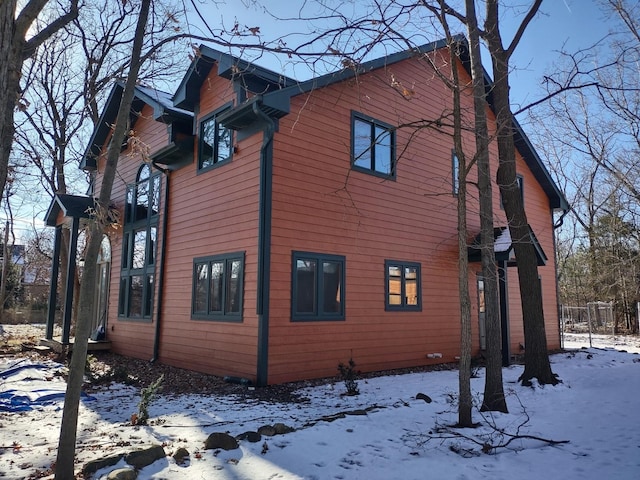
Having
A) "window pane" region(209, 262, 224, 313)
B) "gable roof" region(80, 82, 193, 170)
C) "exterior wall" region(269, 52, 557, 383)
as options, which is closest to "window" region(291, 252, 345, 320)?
"exterior wall" region(269, 52, 557, 383)

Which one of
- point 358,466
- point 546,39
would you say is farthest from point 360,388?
point 546,39

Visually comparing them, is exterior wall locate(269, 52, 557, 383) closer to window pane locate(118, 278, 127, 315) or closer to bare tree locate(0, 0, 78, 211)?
bare tree locate(0, 0, 78, 211)

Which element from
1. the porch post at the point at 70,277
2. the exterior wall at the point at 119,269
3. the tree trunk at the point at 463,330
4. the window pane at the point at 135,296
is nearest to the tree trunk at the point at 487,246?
the tree trunk at the point at 463,330

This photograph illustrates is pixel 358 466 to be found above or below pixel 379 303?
below

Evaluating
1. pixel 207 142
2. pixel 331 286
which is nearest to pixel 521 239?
pixel 331 286

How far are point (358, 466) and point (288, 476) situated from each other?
0.70 m

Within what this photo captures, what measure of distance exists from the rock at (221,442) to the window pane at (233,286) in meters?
4.42

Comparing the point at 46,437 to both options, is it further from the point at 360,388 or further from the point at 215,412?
the point at 360,388

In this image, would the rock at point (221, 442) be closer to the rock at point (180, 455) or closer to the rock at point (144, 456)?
the rock at point (180, 455)

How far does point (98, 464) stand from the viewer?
4.17m

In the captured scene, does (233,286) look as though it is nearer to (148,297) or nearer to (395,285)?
(395,285)

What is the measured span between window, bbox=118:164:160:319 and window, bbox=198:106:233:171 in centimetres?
227

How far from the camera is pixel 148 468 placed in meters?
4.20

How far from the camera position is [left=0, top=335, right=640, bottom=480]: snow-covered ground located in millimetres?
4336
